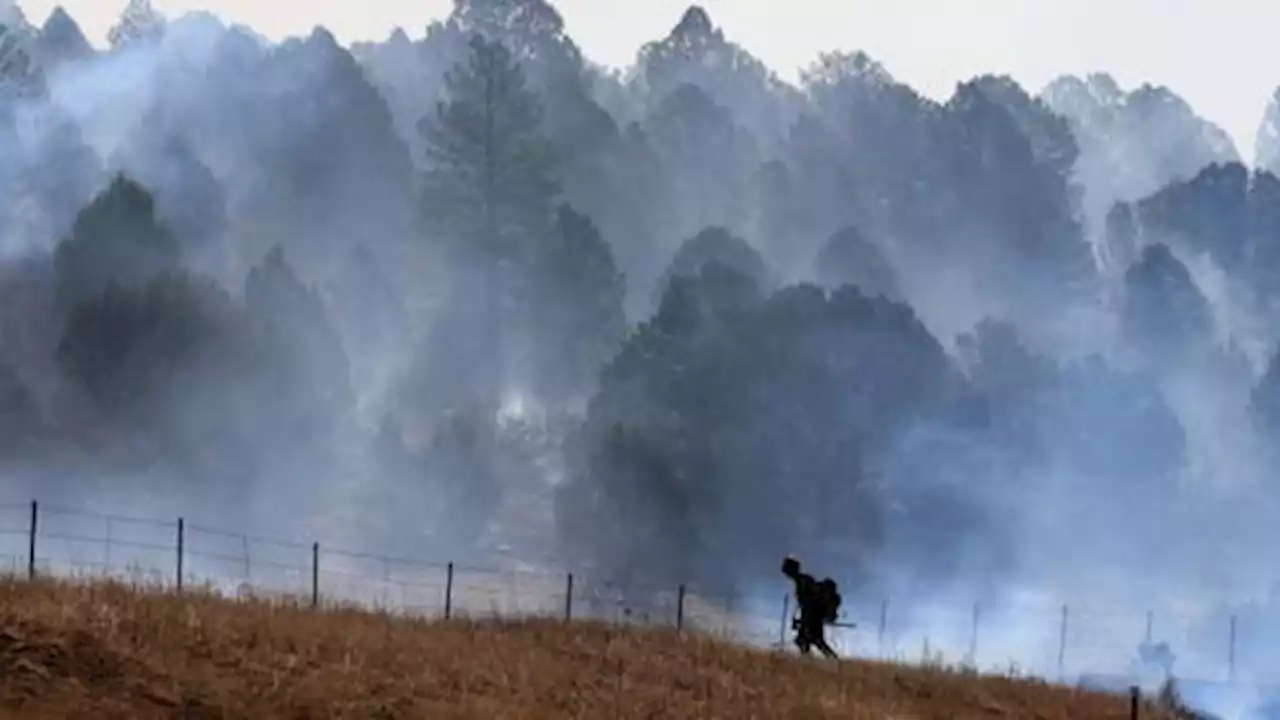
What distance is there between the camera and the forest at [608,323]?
7325cm

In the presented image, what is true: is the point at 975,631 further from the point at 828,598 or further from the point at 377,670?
the point at 377,670

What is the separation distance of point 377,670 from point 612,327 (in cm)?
6911

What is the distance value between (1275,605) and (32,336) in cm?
4939

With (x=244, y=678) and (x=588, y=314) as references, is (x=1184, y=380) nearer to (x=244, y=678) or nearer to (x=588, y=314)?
(x=588, y=314)

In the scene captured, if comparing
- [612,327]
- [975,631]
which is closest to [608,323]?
[612,327]

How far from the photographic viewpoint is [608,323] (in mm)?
89438

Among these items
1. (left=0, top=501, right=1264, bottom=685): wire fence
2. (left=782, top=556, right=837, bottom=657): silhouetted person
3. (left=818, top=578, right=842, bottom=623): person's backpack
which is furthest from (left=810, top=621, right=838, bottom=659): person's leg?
(left=0, top=501, right=1264, bottom=685): wire fence

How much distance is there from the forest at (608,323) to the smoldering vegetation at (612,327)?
18cm

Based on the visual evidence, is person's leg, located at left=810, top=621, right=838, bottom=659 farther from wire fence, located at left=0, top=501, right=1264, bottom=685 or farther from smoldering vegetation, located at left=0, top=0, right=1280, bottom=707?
smoldering vegetation, located at left=0, top=0, right=1280, bottom=707

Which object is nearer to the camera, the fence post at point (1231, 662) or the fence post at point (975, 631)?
the fence post at point (1231, 662)

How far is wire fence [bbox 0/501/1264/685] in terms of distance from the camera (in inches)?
2511

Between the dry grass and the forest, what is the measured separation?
4398 centimetres

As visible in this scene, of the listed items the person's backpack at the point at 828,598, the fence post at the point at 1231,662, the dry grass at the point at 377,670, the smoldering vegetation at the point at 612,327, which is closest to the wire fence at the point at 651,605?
the fence post at the point at 1231,662

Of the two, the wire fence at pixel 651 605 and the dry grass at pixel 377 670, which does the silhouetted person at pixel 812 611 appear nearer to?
the dry grass at pixel 377 670
